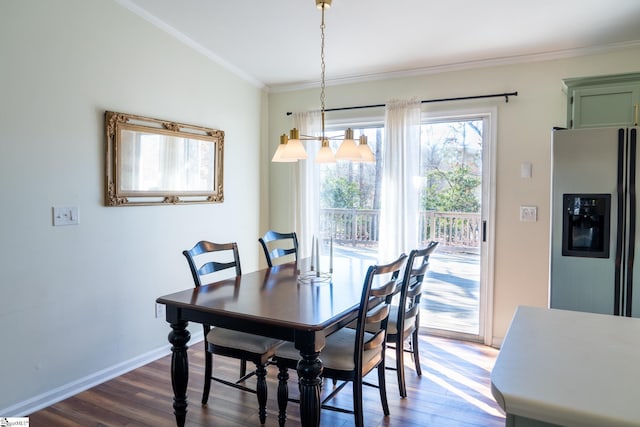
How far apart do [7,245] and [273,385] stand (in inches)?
74.2

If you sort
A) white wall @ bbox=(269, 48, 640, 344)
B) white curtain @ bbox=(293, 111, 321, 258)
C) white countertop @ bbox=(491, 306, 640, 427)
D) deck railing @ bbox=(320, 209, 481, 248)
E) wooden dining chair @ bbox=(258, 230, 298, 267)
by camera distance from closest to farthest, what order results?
white countertop @ bbox=(491, 306, 640, 427) < wooden dining chair @ bbox=(258, 230, 298, 267) < white wall @ bbox=(269, 48, 640, 344) < deck railing @ bbox=(320, 209, 481, 248) < white curtain @ bbox=(293, 111, 321, 258)

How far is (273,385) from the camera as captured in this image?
9.69 feet

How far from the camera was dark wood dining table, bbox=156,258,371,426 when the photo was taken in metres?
1.88

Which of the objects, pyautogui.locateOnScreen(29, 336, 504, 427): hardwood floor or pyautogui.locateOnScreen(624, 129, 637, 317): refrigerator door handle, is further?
pyautogui.locateOnScreen(624, 129, 637, 317): refrigerator door handle

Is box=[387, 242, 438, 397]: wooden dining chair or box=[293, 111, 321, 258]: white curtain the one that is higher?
box=[293, 111, 321, 258]: white curtain

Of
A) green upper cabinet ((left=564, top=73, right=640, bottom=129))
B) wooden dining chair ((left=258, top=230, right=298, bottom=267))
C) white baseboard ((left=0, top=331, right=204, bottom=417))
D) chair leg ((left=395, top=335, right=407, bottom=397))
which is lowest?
white baseboard ((left=0, top=331, right=204, bottom=417))

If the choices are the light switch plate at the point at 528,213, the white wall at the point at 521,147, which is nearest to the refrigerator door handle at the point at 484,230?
the white wall at the point at 521,147

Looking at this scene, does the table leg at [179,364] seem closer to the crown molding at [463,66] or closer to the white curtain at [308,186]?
the white curtain at [308,186]

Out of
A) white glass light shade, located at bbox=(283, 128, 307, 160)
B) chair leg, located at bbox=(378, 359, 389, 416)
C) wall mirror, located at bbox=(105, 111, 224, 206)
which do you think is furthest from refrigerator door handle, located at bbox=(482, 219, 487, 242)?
wall mirror, located at bbox=(105, 111, 224, 206)

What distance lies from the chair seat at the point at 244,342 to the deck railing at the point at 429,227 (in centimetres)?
217

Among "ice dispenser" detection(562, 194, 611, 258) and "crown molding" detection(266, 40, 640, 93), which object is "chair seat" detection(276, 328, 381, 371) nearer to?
"ice dispenser" detection(562, 194, 611, 258)

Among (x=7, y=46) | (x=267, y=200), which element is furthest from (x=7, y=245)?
(x=267, y=200)

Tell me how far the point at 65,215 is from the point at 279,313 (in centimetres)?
169

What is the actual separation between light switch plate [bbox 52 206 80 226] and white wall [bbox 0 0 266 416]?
0.04 m
